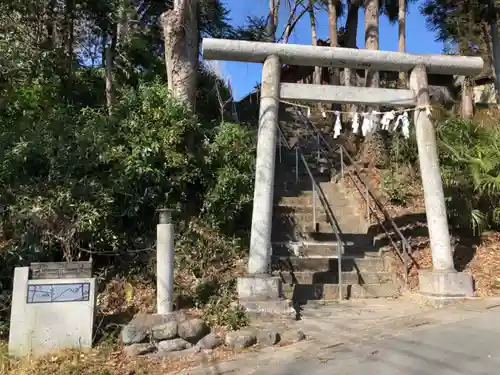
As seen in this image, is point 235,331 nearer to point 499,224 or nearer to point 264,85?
point 264,85

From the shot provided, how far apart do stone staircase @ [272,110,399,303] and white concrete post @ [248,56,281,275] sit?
1.03 meters

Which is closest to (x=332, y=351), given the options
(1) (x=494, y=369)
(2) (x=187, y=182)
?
(1) (x=494, y=369)

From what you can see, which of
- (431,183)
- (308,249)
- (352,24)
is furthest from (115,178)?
(352,24)

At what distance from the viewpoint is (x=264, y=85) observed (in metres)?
7.39

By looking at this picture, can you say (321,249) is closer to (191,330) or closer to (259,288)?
(259,288)

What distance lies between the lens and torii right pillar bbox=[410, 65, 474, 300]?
7078 mm

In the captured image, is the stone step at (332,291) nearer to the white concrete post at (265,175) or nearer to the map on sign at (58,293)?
the white concrete post at (265,175)

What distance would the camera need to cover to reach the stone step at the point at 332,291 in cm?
750

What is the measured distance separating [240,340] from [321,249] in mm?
3737

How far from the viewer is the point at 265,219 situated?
272 inches

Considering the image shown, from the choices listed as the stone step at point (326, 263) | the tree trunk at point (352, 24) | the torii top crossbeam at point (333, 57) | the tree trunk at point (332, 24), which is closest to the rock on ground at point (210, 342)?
the stone step at point (326, 263)

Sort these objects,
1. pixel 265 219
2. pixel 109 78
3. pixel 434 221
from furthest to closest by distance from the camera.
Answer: pixel 109 78, pixel 434 221, pixel 265 219

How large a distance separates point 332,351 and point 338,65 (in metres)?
4.87

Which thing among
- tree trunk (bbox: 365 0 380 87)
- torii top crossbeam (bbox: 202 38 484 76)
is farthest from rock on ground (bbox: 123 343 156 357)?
tree trunk (bbox: 365 0 380 87)
